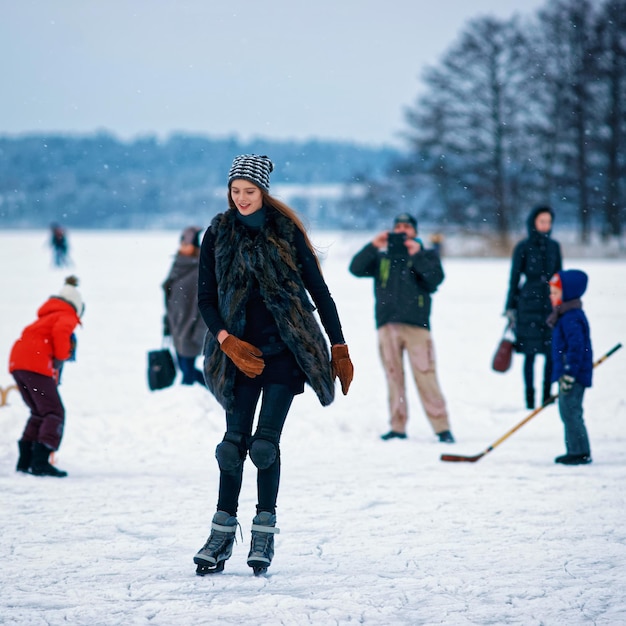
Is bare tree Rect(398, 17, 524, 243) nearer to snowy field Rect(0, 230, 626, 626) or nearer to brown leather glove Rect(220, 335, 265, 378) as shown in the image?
snowy field Rect(0, 230, 626, 626)

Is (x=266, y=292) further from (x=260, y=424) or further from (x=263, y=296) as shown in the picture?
(x=260, y=424)

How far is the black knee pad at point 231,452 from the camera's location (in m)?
3.65

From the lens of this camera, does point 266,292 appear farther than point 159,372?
No

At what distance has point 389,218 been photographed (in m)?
44.2

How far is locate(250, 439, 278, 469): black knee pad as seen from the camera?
3590 mm

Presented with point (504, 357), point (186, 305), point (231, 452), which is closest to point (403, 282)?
point (504, 357)

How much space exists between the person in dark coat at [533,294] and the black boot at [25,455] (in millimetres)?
4342

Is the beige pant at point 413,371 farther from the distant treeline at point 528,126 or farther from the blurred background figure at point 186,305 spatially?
the distant treeline at point 528,126

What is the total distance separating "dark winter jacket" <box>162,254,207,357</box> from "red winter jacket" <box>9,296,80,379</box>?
2.72m

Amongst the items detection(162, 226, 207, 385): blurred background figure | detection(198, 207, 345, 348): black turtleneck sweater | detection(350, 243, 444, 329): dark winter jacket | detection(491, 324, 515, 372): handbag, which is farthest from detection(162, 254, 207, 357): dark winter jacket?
detection(198, 207, 345, 348): black turtleneck sweater

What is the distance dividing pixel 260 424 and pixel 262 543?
47 centimetres

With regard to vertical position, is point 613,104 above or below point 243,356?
above

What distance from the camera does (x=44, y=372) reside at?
5691 mm

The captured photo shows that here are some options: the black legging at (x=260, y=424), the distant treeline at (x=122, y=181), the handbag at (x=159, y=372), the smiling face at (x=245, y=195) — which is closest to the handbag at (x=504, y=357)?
the handbag at (x=159, y=372)
